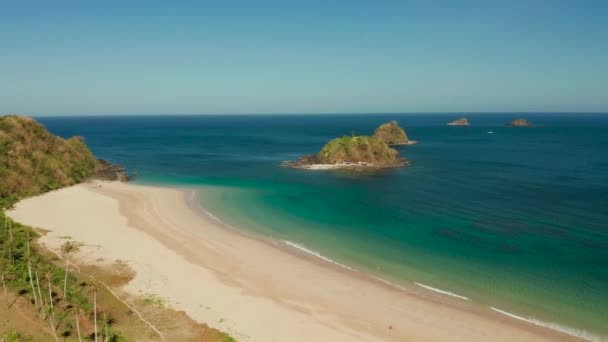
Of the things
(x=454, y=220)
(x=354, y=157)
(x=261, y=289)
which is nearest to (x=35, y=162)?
(x=261, y=289)

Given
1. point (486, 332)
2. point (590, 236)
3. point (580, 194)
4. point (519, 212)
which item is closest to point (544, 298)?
point (486, 332)

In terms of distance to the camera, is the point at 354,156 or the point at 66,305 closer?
the point at 66,305

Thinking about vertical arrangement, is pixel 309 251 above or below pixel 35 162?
below

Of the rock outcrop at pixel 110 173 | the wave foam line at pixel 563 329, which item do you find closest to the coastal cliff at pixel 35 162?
the rock outcrop at pixel 110 173

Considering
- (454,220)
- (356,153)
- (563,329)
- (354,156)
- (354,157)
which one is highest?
(356,153)

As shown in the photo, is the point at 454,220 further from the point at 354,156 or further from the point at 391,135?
the point at 391,135

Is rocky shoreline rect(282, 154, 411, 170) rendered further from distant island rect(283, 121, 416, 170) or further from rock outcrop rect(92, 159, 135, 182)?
rock outcrop rect(92, 159, 135, 182)

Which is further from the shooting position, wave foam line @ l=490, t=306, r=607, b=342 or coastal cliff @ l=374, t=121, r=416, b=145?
coastal cliff @ l=374, t=121, r=416, b=145

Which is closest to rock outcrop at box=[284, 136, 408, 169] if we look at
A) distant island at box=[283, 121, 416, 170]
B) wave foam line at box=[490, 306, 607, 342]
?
distant island at box=[283, 121, 416, 170]

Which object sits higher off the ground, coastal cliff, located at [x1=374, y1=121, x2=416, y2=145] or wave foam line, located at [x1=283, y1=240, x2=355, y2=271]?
coastal cliff, located at [x1=374, y1=121, x2=416, y2=145]
